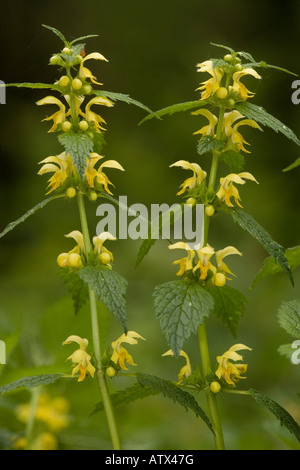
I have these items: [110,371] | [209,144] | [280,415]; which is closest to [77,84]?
[209,144]

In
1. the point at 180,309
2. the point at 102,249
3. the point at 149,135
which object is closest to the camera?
the point at 180,309

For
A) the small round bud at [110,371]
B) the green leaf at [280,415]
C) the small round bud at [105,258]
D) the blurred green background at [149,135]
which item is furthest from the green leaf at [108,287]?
the blurred green background at [149,135]

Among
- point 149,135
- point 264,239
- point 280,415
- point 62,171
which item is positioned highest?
point 149,135

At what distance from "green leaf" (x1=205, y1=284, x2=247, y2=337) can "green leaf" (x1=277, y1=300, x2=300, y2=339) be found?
0.21 feet

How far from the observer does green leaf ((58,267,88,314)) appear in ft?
3.13

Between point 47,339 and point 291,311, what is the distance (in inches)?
19.9

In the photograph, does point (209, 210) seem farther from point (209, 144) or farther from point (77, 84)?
point (77, 84)

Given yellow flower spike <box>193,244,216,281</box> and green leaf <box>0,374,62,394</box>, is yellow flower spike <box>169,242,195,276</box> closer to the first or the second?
yellow flower spike <box>193,244,216,281</box>

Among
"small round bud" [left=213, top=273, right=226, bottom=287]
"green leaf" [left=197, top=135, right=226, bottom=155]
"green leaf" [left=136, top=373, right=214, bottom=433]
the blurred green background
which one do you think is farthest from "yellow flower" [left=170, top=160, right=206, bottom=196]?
the blurred green background

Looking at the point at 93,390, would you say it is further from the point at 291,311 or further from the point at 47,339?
the point at 291,311

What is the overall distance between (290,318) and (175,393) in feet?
0.80

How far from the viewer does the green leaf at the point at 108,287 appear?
0.78 metres

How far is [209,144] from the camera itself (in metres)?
0.88

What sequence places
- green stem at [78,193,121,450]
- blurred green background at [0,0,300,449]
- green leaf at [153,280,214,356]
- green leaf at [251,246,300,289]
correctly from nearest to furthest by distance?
green leaf at [153,280,214,356] → green stem at [78,193,121,450] → green leaf at [251,246,300,289] → blurred green background at [0,0,300,449]
